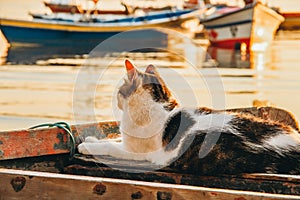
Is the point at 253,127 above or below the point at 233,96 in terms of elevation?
above

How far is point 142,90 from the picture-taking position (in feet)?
15.5

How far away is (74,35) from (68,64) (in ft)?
43.5

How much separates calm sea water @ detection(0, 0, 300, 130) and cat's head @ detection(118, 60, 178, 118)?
1.03 meters

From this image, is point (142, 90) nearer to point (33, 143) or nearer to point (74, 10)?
point (33, 143)

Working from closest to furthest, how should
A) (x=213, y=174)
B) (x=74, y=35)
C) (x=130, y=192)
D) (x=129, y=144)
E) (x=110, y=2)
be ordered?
(x=130, y=192) < (x=213, y=174) < (x=129, y=144) < (x=74, y=35) < (x=110, y=2)

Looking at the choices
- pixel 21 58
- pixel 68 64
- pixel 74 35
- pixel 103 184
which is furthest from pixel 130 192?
pixel 74 35

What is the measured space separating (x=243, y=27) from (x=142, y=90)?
2870 cm

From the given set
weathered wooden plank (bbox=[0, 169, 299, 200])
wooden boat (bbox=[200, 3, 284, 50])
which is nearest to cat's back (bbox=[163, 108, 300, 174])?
weathered wooden plank (bbox=[0, 169, 299, 200])

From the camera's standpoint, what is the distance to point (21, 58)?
92.1 ft

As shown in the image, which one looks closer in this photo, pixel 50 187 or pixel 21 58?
pixel 50 187

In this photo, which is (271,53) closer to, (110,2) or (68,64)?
(68,64)

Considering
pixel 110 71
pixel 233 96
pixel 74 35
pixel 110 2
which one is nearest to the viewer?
pixel 233 96

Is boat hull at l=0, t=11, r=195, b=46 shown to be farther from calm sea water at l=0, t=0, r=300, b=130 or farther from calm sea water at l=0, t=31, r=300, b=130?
calm sea water at l=0, t=31, r=300, b=130

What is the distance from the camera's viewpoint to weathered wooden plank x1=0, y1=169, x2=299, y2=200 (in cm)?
388
